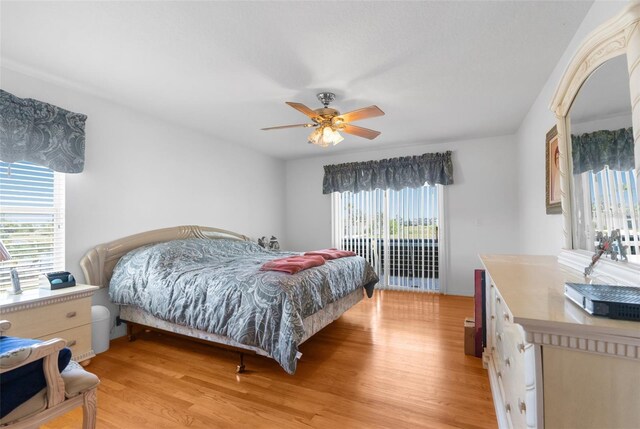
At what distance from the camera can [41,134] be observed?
250 centimetres

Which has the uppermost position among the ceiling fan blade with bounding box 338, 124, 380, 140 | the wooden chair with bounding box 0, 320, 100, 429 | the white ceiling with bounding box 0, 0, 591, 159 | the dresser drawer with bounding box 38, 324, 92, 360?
the white ceiling with bounding box 0, 0, 591, 159

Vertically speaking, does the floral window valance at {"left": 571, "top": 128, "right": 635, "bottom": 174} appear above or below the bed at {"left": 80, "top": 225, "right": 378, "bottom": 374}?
above

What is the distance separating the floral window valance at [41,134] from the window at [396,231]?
389 cm

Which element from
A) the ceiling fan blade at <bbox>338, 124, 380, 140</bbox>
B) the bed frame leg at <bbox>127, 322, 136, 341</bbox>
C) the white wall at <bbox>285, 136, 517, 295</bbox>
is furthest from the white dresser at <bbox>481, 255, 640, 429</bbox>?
the white wall at <bbox>285, 136, 517, 295</bbox>

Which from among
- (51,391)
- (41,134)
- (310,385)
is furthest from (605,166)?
(41,134)

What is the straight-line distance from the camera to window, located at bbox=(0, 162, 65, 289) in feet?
7.85

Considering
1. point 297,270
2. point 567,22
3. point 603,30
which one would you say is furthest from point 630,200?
point 297,270

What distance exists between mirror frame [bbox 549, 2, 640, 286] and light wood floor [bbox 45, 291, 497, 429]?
1.09 meters

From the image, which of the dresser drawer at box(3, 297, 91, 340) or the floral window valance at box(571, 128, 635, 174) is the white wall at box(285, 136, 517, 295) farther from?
the dresser drawer at box(3, 297, 91, 340)

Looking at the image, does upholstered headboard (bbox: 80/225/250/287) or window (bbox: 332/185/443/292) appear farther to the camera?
window (bbox: 332/185/443/292)

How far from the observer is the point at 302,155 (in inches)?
220

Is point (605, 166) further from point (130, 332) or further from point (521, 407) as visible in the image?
point (130, 332)

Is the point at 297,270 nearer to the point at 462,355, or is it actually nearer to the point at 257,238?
the point at 462,355

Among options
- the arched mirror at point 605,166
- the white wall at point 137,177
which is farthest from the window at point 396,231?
the arched mirror at point 605,166
